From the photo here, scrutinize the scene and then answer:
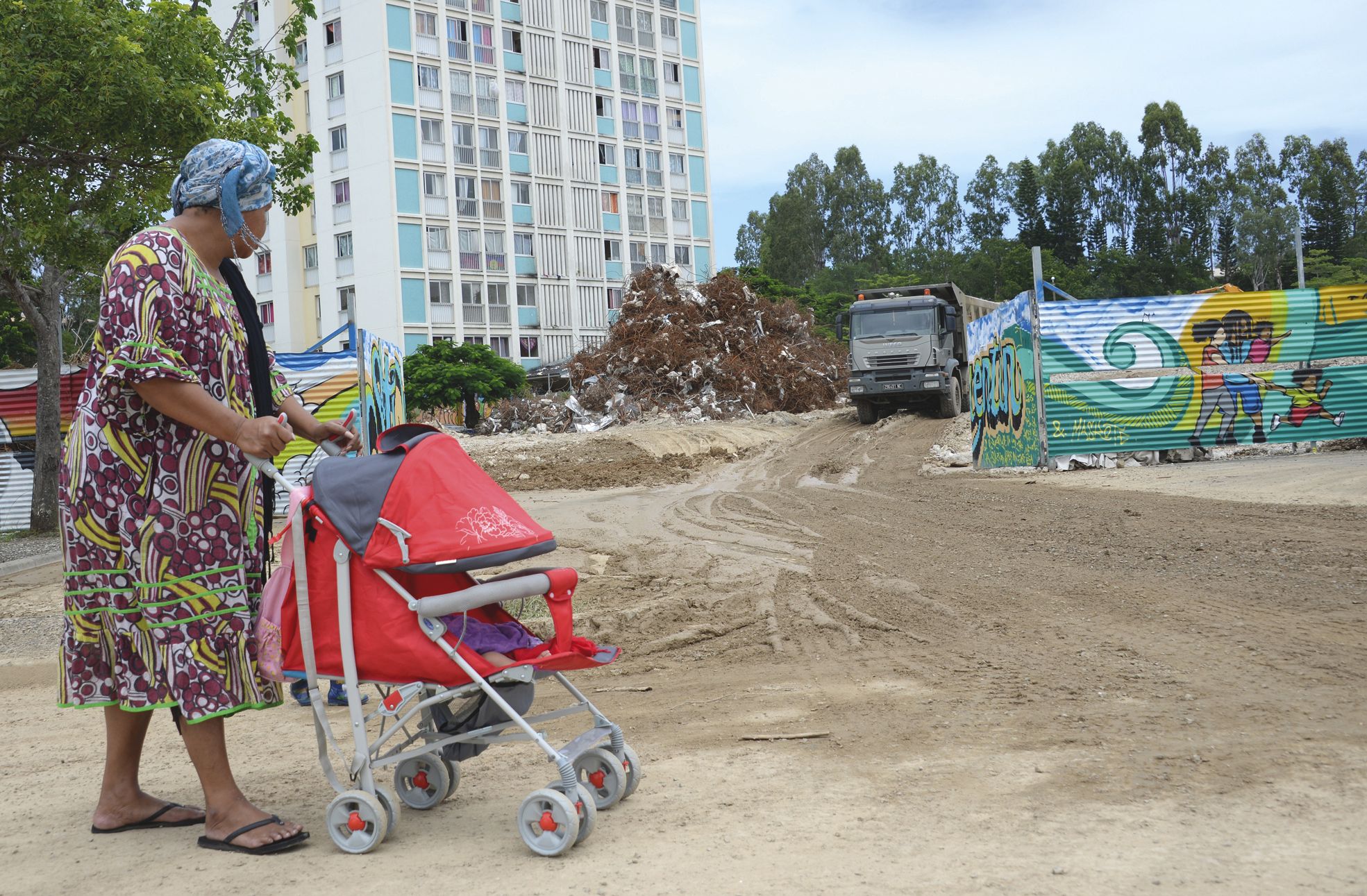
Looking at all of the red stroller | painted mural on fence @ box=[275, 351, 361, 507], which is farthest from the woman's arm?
painted mural on fence @ box=[275, 351, 361, 507]

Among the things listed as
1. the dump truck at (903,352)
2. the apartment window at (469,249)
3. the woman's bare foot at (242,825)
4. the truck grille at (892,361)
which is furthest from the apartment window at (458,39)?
the woman's bare foot at (242,825)

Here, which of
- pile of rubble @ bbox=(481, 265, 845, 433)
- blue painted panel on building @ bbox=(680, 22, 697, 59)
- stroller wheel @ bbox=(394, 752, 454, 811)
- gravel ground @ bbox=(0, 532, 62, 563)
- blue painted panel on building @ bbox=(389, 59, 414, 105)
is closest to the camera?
stroller wheel @ bbox=(394, 752, 454, 811)

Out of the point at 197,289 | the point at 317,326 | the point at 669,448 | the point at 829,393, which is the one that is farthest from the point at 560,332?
the point at 197,289

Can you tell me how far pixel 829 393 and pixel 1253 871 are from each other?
32962mm

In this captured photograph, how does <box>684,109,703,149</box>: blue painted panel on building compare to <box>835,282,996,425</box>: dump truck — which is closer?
<box>835,282,996,425</box>: dump truck

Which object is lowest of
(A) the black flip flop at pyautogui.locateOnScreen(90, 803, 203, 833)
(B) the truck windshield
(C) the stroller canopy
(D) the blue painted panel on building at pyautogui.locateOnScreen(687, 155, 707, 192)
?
(A) the black flip flop at pyautogui.locateOnScreen(90, 803, 203, 833)

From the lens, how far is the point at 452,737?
11.3 ft

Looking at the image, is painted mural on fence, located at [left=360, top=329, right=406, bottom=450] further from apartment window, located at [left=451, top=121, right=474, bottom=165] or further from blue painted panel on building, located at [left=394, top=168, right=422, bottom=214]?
apartment window, located at [left=451, top=121, right=474, bottom=165]

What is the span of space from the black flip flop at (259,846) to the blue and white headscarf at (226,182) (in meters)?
1.85

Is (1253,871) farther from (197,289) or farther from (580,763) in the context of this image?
(197,289)

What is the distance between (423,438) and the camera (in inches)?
139

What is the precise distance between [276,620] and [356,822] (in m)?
0.67

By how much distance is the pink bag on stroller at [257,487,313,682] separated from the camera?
11.5 ft

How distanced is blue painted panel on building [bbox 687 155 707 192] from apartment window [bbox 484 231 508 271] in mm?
12968
